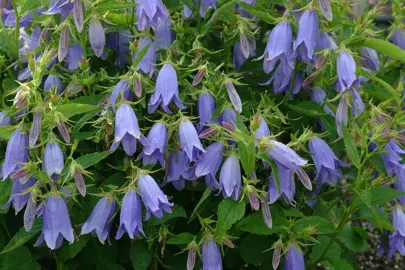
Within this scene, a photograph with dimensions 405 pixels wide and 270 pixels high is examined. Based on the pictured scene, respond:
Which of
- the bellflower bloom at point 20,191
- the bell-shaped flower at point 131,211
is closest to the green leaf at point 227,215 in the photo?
the bell-shaped flower at point 131,211

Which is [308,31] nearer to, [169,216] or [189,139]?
[189,139]

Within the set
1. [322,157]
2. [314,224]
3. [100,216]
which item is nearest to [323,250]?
[314,224]

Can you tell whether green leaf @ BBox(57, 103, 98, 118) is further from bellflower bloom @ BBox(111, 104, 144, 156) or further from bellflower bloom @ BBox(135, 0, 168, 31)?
bellflower bloom @ BBox(135, 0, 168, 31)

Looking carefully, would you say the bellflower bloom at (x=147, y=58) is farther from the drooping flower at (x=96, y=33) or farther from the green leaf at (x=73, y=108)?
the green leaf at (x=73, y=108)

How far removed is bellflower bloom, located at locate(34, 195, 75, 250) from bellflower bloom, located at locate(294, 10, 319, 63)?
886 mm

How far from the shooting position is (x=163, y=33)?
2662 mm

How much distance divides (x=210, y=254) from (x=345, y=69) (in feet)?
2.39

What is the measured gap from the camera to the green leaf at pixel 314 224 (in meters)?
2.54

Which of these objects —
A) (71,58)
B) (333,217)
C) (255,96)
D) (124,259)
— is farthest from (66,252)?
(333,217)

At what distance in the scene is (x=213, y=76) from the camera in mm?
2502

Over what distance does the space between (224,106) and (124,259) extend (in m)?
0.78

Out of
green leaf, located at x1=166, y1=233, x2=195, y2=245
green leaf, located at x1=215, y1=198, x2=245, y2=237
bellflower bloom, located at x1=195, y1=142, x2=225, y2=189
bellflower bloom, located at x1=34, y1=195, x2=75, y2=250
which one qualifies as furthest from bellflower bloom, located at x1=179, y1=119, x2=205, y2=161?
bellflower bloom, located at x1=34, y1=195, x2=75, y2=250

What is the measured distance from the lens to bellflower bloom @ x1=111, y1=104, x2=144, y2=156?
228cm

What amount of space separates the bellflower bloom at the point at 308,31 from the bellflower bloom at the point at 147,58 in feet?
1.52
